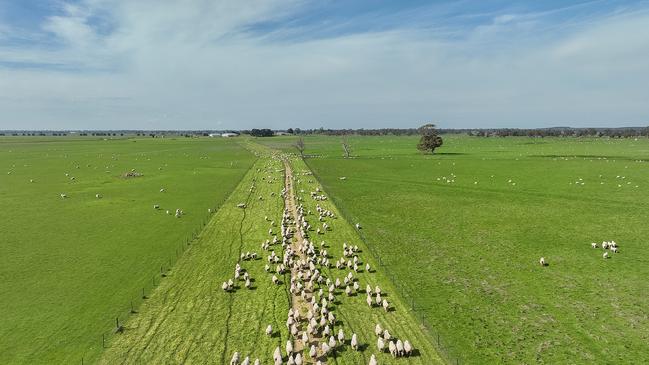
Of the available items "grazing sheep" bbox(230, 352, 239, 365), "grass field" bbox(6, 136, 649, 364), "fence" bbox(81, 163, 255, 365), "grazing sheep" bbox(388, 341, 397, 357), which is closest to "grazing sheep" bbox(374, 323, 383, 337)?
"grass field" bbox(6, 136, 649, 364)

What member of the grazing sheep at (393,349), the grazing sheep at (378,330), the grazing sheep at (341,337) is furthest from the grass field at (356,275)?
the grazing sheep at (341,337)

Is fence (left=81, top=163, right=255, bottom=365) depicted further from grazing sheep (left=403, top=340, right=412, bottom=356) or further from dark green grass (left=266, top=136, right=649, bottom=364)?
dark green grass (left=266, top=136, right=649, bottom=364)

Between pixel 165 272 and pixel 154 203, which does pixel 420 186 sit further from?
pixel 165 272

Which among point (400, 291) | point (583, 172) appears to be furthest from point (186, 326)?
point (583, 172)

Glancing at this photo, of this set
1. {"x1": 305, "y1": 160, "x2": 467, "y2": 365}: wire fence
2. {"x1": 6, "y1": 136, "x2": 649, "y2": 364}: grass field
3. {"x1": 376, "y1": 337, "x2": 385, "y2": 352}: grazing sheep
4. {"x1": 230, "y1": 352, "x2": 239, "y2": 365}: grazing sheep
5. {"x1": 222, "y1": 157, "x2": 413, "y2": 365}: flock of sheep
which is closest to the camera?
{"x1": 230, "y1": 352, "x2": 239, "y2": 365}: grazing sheep

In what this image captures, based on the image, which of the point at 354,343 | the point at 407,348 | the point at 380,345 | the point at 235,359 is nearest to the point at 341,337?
the point at 354,343

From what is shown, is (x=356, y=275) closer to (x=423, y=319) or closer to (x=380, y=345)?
(x=423, y=319)

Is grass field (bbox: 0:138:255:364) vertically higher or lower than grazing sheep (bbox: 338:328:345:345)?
higher
